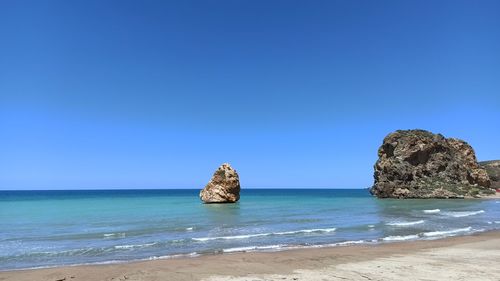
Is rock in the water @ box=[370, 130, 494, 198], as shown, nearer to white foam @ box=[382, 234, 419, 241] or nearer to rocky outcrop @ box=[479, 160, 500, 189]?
rocky outcrop @ box=[479, 160, 500, 189]

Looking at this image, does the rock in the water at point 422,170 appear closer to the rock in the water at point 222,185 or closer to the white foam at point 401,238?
the rock in the water at point 222,185

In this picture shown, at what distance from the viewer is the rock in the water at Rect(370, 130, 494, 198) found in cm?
8775

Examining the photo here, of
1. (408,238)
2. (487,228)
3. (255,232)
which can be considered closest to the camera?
(408,238)

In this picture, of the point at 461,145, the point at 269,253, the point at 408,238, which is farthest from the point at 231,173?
the point at 461,145

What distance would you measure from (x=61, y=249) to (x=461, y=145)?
109 metres

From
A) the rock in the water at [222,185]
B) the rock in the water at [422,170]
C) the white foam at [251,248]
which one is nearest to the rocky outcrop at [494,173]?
the rock in the water at [422,170]

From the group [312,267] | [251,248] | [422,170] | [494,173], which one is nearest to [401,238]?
[251,248]

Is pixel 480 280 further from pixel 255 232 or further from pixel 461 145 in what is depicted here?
pixel 461 145

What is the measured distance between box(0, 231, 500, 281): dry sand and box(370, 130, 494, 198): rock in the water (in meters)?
74.0

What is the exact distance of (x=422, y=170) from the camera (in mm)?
93125

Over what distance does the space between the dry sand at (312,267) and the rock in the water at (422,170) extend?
243ft

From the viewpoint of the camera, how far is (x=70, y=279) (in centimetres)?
1316

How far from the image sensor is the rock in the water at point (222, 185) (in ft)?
217

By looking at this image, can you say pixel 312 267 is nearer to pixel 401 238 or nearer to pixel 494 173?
pixel 401 238
